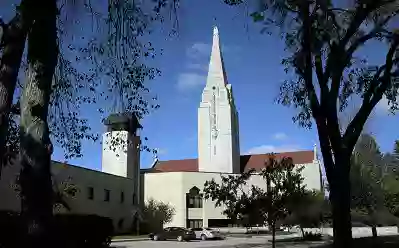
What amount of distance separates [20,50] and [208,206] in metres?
72.6

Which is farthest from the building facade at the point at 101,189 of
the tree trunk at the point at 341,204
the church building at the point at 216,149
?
the tree trunk at the point at 341,204

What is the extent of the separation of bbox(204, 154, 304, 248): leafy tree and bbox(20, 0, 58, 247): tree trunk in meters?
11.3

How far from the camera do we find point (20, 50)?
9.32 meters

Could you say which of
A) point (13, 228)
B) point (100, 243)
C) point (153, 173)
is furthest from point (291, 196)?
point (153, 173)

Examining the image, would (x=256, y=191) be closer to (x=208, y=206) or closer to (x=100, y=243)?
(x=100, y=243)

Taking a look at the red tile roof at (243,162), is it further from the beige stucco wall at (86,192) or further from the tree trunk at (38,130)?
the tree trunk at (38,130)

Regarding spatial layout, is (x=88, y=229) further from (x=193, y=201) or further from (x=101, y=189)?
(x=193, y=201)

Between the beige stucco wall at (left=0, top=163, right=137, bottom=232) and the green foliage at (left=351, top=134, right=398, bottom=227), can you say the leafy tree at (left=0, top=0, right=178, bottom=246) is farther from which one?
the beige stucco wall at (left=0, top=163, right=137, bottom=232)

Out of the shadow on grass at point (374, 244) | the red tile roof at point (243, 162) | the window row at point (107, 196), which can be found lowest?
the shadow on grass at point (374, 244)

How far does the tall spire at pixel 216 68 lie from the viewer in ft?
335

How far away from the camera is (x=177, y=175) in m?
79.9

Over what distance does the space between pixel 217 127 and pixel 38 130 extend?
299 ft

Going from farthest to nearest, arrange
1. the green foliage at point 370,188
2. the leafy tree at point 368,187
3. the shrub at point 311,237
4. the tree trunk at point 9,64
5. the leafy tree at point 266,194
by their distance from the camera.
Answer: the shrub at point 311,237 < the green foliage at point 370,188 < the leafy tree at point 368,187 < the leafy tree at point 266,194 < the tree trunk at point 9,64

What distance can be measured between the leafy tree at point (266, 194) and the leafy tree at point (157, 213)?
2215 inches
